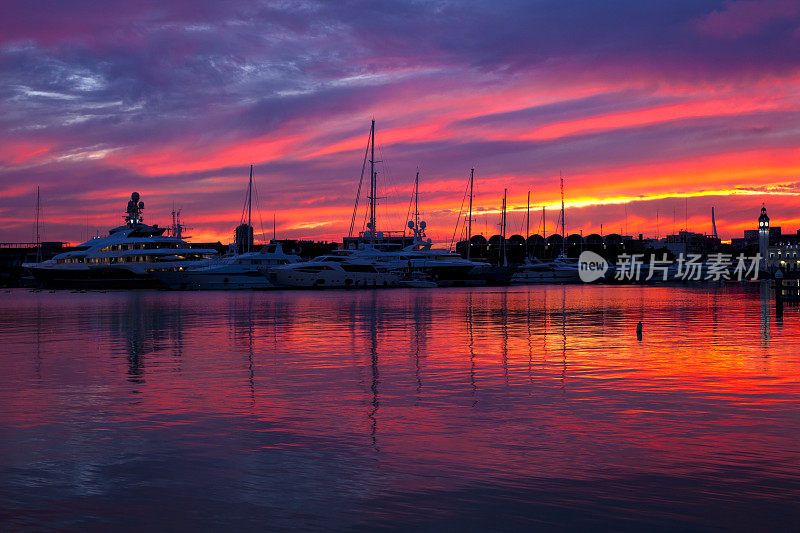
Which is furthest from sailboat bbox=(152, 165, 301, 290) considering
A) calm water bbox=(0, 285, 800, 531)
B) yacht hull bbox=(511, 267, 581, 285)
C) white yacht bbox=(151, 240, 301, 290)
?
calm water bbox=(0, 285, 800, 531)

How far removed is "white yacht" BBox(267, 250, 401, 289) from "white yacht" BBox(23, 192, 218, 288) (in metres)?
15.1

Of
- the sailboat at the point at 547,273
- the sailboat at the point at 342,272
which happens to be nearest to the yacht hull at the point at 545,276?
the sailboat at the point at 547,273

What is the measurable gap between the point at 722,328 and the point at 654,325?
12.0 feet

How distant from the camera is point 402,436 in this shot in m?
14.8

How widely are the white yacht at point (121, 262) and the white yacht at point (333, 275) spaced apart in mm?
15102

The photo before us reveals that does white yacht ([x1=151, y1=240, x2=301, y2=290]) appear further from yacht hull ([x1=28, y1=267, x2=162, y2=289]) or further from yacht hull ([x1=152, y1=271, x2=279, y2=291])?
yacht hull ([x1=28, y1=267, x2=162, y2=289])

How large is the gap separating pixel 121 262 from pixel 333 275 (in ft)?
110

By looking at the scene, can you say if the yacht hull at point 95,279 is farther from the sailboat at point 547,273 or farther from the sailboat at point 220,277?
the sailboat at point 547,273

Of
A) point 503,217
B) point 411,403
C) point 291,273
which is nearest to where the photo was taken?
point 411,403

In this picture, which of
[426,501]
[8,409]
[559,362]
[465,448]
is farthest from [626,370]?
[8,409]

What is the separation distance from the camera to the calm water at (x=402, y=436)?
10422 mm

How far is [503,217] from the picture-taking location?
147 metres

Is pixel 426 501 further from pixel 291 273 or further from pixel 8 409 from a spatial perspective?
pixel 291 273

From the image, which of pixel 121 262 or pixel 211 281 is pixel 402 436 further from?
pixel 121 262
